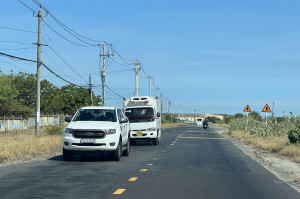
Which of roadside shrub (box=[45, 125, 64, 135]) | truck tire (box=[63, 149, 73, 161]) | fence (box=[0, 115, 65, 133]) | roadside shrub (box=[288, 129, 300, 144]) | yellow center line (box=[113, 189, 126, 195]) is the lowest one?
yellow center line (box=[113, 189, 126, 195])

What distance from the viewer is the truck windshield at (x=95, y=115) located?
1631 centimetres

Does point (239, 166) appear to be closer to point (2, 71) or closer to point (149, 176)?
point (149, 176)

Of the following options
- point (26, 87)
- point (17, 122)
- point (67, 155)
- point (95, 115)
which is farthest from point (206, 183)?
point (26, 87)

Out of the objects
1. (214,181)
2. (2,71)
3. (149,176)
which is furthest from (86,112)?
(2,71)

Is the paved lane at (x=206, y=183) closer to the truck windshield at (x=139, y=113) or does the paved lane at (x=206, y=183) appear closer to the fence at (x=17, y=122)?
the truck windshield at (x=139, y=113)

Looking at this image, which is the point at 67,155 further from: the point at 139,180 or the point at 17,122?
the point at 17,122

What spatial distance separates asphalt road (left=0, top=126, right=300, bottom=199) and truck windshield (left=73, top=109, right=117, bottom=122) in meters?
1.67

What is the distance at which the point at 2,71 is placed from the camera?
7438 centimetres

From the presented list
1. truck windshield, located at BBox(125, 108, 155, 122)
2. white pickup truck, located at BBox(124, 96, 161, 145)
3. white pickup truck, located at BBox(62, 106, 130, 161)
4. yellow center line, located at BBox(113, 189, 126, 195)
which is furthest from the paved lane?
truck windshield, located at BBox(125, 108, 155, 122)

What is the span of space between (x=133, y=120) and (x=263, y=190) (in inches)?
618

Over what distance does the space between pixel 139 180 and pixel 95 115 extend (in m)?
6.09

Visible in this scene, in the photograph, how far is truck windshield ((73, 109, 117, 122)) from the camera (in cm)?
1631

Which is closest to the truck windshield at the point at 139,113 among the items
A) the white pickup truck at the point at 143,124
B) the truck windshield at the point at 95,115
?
the white pickup truck at the point at 143,124

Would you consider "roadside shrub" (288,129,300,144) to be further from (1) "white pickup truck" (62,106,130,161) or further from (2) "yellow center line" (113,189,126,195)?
(2) "yellow center line" (113,189,126,195)
